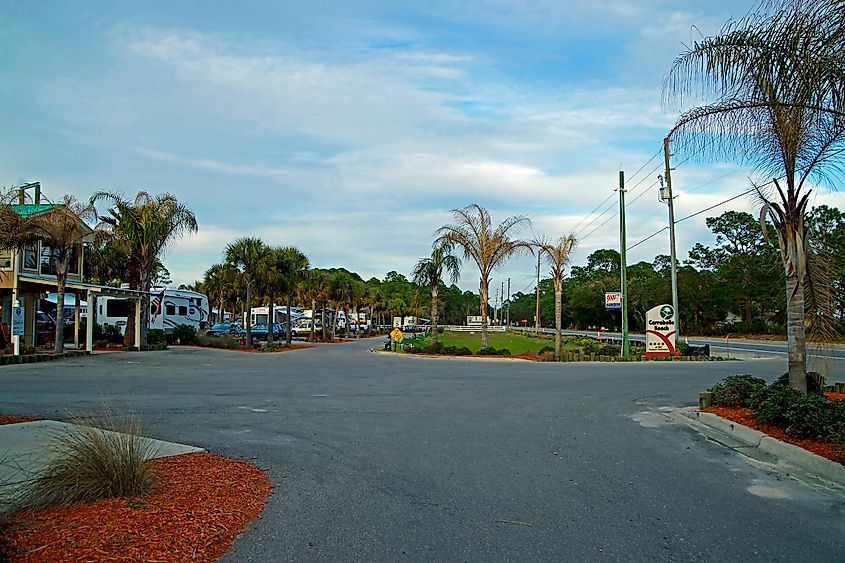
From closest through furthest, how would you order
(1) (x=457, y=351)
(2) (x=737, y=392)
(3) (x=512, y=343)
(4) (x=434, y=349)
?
1. (2) (x=737, y=392)
2. (1) (x=457, y=351)
3. (4) (x=434, y=349)
4. (3) (x=512, y=343)

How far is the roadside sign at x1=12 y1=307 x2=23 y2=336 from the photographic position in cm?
2519

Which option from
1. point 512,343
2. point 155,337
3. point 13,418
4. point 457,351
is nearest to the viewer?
point 13,418

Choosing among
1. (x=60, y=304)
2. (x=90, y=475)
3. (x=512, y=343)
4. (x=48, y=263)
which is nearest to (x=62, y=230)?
(x=60, y=304)

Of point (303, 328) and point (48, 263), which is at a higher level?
point (48, 263)

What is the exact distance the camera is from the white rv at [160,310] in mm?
44156

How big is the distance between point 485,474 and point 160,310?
1602 inches

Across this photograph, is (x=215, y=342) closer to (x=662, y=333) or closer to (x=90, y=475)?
(x=662, y=333)

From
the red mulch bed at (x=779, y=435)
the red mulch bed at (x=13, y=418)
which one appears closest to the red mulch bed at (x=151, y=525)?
the red mulch bed at (x=13, y=418)

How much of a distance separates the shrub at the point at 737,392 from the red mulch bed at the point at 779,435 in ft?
0.48

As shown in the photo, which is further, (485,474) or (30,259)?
(30,259)

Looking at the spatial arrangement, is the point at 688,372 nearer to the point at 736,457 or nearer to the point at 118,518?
the point at 736,457

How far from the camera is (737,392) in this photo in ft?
41.9

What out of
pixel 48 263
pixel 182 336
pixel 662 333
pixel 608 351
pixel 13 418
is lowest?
pixel 13 418

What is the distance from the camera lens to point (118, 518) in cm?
561
